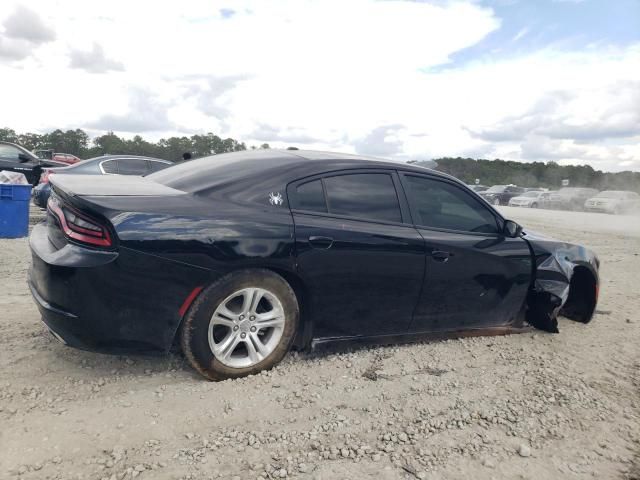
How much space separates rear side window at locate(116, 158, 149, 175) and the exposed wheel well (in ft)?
26.6

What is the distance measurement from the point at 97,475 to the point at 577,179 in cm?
6112

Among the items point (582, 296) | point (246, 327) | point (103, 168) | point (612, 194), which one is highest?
point (103, 168)

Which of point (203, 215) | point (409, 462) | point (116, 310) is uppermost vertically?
point (203, 215)

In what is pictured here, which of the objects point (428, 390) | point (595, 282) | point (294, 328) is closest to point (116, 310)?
point (294, 328)

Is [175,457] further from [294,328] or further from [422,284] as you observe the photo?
[422,284]

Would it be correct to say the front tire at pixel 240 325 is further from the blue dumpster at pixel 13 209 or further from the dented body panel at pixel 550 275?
the blue dumpster at pixel 13 209

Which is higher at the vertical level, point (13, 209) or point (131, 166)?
point (131, 166)

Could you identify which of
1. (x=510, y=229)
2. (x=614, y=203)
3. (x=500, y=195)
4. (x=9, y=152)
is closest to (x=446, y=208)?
(x=510, y=229)

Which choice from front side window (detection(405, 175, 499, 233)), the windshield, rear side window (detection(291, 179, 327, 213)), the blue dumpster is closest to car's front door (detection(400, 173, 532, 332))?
front side window (detection(405, 175, 499, 233))

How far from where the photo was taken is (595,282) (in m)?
4.69

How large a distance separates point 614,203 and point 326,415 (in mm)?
27840

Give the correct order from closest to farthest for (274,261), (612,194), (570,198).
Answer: (274,261) < (612,194) < (570,198)

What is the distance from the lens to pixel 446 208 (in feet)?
12.6

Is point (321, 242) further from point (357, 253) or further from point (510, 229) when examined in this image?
point (510, 229)
